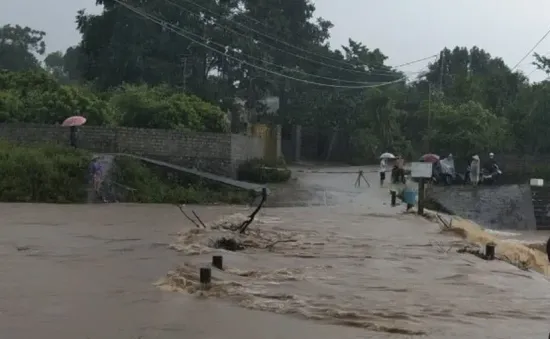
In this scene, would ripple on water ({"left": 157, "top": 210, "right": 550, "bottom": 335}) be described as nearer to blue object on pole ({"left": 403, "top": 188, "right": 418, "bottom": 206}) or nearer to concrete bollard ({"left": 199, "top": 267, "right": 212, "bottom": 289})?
concrete bollard ({"left": 199, "top": 267, "right": 212, "bottom": 289})

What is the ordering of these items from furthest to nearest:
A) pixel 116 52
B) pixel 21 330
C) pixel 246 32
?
pixel 246 32
pixel 116 52
pixel 21 330

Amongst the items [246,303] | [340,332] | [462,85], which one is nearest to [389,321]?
[340,332]

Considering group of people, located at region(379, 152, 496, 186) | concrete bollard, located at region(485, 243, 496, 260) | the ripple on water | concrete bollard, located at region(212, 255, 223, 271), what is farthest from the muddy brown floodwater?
group of people, located at region(379, 152, 496, 186)

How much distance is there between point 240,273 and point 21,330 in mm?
3993

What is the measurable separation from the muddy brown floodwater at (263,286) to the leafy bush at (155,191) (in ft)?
19.5

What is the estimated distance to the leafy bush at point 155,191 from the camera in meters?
24.1

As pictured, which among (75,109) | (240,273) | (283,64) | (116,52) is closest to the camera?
(240,273)

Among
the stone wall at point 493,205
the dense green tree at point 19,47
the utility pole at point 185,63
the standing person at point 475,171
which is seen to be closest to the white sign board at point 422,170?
the stone wall at point 493,205

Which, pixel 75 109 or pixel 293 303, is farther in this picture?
pixel 75 109

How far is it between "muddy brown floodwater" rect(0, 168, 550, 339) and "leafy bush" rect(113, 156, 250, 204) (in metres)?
5.93

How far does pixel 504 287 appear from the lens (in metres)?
10.7

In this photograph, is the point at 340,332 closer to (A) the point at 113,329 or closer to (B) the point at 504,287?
(A) the point at 113,329

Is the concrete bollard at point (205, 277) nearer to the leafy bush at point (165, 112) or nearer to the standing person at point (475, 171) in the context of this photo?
the leafy bush at point (165, 112)

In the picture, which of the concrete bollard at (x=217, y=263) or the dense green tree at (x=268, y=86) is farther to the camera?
the dense green tree at (x=268, y=86)
